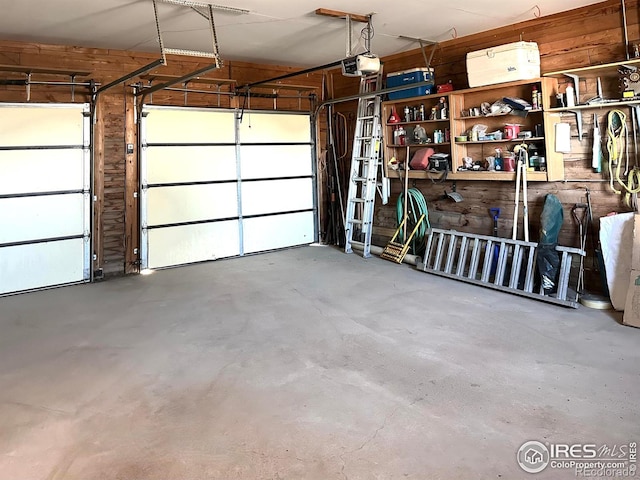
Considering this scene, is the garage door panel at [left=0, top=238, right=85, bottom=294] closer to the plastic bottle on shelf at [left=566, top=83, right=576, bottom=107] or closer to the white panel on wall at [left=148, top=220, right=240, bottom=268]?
the white panel on wall at [left=148, top=220, right=240, bottom=268]

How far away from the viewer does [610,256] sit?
13.6ft

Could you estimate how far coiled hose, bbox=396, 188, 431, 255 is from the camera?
611 centimetres

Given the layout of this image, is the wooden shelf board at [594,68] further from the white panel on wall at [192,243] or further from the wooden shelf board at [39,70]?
the wooden shelf board at [39,70]

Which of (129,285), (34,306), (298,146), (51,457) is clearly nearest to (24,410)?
(51,457)

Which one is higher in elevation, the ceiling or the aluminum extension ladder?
the ceiling

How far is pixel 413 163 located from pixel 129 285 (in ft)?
12.1

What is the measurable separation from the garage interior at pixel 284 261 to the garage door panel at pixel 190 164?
0.09ft

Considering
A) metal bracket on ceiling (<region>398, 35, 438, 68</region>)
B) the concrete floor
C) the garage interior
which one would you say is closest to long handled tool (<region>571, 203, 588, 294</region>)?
the garage interior

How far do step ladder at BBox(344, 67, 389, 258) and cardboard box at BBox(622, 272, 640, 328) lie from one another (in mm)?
3250

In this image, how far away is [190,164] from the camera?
6.36 metres

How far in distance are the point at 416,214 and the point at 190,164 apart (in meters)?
3.04

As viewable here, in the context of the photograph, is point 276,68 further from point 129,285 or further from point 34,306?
point 34,306

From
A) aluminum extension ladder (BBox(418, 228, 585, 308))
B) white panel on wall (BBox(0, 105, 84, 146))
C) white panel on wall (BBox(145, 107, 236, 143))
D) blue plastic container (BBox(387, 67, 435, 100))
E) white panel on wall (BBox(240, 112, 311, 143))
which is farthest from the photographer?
white panel on wall (BBox(240, 112, 311, 143))

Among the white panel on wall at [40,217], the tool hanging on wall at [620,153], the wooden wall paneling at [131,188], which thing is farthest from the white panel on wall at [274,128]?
the tool hanging on wall at [620,153]
